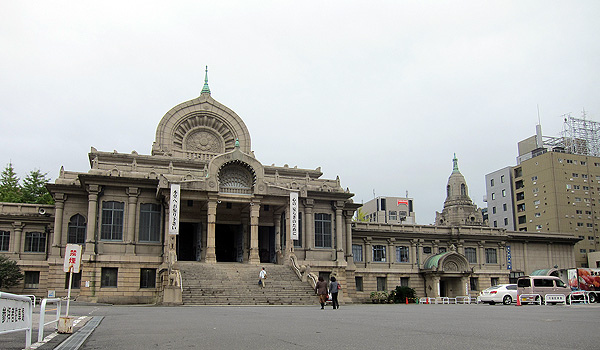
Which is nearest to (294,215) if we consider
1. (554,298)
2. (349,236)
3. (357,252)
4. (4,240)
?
(349,236)

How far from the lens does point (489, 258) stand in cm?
6100

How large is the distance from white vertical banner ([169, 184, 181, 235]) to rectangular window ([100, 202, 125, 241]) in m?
5.99

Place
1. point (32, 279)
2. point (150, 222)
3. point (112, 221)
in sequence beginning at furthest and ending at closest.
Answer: point (32, 279) < point (150, 222) < point (112, 221)

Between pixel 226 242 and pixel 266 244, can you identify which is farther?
pixel 226 242

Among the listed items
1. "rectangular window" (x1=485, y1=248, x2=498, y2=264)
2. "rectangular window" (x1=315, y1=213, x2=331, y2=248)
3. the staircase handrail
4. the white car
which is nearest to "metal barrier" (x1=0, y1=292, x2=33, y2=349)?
the staircase handrail

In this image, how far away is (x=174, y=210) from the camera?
40.0 metres

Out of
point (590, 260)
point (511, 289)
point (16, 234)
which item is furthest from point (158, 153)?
point (590, 260)

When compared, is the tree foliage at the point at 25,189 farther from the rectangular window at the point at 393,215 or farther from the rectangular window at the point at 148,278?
the rectangular window at the point at 393,215

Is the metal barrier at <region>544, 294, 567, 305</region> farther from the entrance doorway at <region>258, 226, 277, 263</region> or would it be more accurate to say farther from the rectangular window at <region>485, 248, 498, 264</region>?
the rectangular window at <region>485, 248, 498, 264</region>

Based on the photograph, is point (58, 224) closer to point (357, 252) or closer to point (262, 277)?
point (262, 277)

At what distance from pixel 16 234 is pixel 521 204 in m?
75.2

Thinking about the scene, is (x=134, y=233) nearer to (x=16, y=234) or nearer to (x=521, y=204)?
(x=16, y=234)

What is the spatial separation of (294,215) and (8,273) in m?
21.6

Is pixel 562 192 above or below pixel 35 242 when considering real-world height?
above
